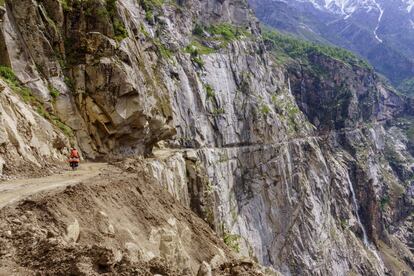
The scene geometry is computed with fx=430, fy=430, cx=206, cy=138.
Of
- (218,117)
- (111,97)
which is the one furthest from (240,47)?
(111,97)

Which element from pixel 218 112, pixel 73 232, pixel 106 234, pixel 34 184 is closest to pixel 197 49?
pixel 218 112

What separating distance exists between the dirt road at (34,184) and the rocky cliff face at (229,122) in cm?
843

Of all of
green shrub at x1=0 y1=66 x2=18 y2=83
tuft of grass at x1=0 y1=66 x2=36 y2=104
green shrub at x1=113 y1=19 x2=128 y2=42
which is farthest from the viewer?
green shrub at x1=113 y1=19 x2=128 y2=42

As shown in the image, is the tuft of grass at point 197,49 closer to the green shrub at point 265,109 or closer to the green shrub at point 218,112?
the green shrub at point 218,112

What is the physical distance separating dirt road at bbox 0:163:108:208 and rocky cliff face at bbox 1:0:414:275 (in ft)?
27.7

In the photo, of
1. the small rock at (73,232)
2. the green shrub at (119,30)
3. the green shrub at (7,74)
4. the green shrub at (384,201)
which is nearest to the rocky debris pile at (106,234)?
the small rock at (73,232)

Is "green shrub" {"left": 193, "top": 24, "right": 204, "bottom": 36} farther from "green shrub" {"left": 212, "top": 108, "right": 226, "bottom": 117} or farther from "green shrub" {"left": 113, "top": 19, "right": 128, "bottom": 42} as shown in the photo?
"green shrub" {"left": 113, "top": 19, "right": 128, "bottom": 42}

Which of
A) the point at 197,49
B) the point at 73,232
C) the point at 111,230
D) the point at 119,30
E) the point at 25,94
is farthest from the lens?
the point at 197,49

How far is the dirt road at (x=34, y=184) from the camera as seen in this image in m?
16.3

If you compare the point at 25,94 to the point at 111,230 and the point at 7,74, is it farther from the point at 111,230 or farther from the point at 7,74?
the point at 111,230

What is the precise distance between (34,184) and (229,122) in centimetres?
5877

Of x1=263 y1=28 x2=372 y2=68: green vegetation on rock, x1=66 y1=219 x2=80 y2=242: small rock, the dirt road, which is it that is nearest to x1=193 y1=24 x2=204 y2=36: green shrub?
the dirt road

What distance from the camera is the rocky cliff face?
3266 centimetres

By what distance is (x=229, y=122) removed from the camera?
251ft
